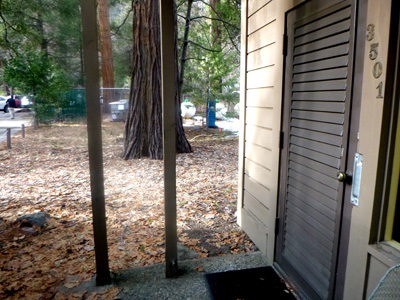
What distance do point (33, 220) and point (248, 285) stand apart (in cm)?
270

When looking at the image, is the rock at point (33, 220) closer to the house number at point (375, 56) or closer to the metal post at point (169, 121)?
the metal post at point (169, 121)

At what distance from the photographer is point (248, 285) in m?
2.53

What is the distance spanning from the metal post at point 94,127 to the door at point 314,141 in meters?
1.52

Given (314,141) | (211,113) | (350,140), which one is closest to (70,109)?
(211,113)

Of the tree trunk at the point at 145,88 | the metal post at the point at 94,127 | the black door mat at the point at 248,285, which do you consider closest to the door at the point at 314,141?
the black door mat at the point at 248,285

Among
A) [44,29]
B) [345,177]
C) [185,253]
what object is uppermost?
[44,29]

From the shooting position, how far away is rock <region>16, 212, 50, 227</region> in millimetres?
3588

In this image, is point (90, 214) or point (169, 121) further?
point (90, 214)

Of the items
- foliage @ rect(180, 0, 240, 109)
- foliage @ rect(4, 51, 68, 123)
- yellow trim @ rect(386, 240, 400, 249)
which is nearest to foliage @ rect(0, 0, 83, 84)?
foliage @ rect(4, 51, 68, 123)

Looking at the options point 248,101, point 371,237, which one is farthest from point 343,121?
point 248,101

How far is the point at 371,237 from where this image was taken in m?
1.54

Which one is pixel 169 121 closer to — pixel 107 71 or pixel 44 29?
pixel 44 29

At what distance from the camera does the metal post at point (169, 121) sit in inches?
90.9

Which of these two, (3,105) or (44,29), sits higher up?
(44,29)
